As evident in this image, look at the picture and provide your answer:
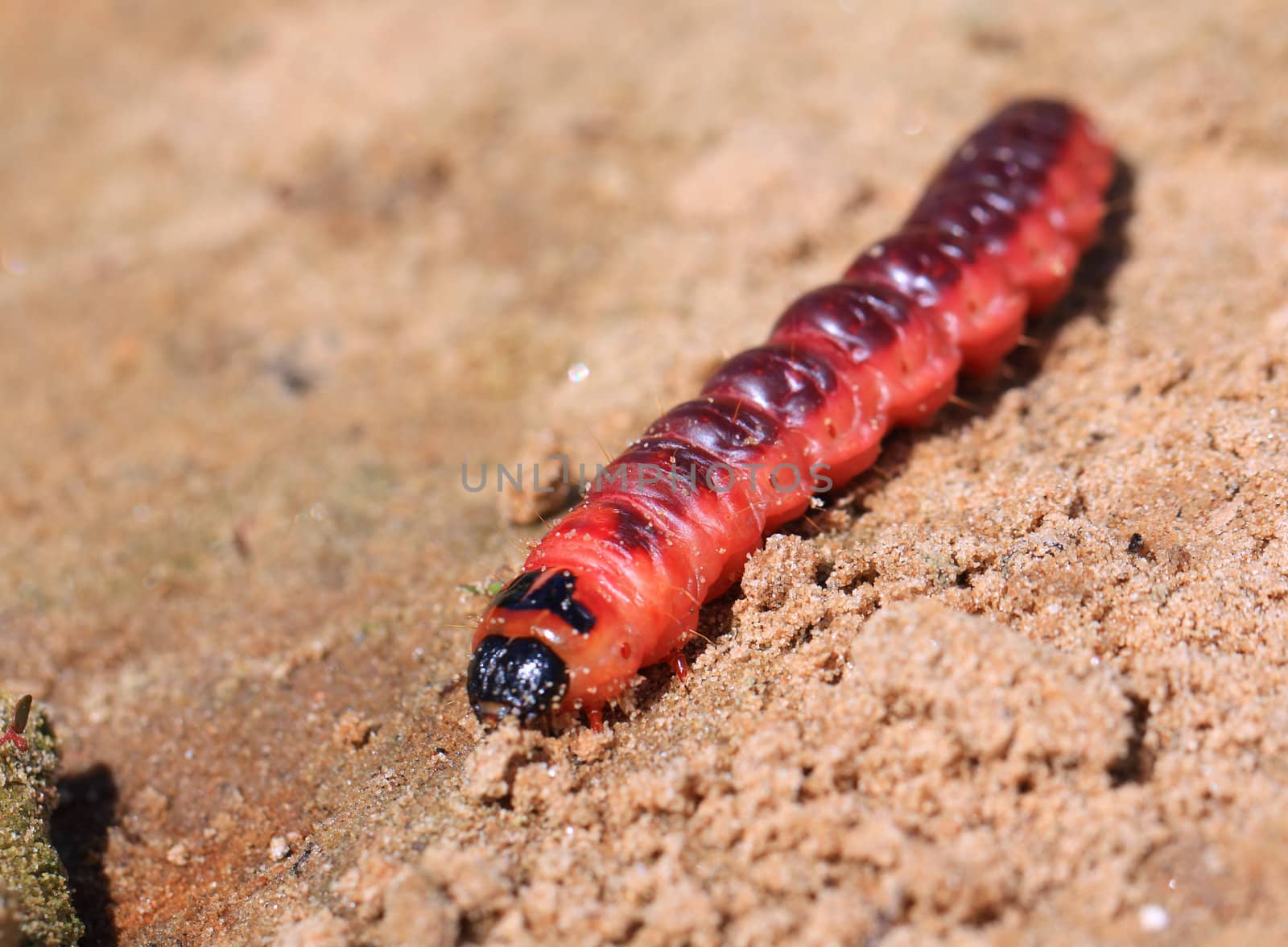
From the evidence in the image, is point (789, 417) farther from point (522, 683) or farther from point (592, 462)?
point (522, 683)

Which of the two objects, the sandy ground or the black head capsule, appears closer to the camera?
the sandy ground

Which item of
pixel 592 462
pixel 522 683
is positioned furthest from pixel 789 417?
pixel 522 683

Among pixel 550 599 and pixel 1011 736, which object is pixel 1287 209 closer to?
pixel 1011 736

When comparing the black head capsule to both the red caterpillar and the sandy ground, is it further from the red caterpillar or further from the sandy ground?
the sandy ground

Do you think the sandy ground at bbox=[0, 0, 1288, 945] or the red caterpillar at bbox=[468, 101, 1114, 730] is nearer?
the sandy ground at bbox=[0, 0, 1288, 945]

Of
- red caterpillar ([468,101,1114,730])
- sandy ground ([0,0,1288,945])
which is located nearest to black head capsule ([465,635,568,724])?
red caterpillar ([468,101,1114,730])
